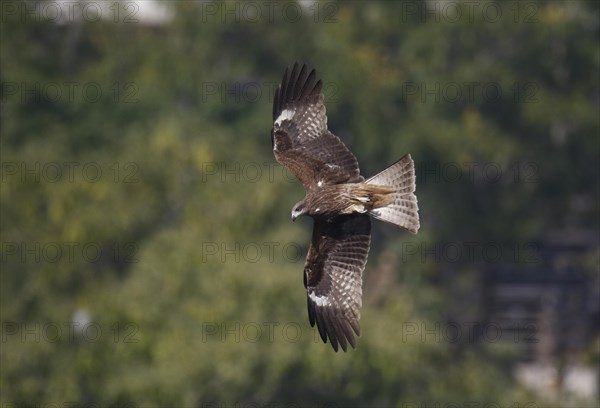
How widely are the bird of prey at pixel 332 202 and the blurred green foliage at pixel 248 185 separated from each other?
386 inches

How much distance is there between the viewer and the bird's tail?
15688 mm

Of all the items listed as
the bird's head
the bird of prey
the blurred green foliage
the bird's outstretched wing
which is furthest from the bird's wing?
the blurred green foliage

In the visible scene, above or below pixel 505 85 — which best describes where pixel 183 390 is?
below

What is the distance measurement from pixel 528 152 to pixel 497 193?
118 cm

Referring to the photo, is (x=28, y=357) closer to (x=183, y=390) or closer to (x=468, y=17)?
(x=183, y=390)

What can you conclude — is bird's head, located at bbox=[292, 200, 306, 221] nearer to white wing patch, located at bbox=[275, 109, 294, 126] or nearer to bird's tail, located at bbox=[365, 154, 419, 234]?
bird's tail, located at bbox=[365, 154, 419, 234]

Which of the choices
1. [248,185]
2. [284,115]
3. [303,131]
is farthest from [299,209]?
[248,185]

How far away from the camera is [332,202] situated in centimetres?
1568

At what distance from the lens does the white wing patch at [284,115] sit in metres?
16.8

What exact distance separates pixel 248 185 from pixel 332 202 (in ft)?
51.9

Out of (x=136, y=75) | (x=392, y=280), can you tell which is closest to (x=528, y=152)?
(x=392, y=280)

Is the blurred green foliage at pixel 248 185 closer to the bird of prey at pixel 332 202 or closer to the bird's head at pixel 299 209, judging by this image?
the bird of prey at pixel 332 202

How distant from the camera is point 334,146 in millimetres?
16688

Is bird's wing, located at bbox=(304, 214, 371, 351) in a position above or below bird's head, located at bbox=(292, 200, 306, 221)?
below
